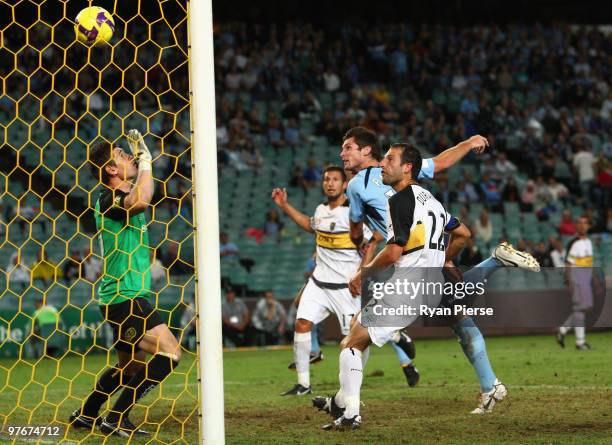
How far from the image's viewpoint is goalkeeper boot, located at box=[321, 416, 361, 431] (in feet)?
26.8

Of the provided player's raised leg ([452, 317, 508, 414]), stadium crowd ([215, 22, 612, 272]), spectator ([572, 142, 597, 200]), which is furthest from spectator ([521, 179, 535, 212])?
player's raised leg ([452, 317, 508, 414])

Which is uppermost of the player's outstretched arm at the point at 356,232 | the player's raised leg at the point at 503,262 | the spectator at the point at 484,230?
the spectator at the point at 484,230

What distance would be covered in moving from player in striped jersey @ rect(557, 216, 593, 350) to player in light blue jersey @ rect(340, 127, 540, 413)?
719 centimetres

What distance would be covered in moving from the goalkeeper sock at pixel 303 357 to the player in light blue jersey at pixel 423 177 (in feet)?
5.47

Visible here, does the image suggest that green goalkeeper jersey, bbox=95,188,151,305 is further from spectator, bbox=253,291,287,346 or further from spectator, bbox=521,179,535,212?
spectator, bbox=521,179,535,212

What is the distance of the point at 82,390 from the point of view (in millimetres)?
12336

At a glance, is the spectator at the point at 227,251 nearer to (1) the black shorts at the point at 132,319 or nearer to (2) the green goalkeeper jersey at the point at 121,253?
(2) the green goalkeeper jersey at the point at 121,253

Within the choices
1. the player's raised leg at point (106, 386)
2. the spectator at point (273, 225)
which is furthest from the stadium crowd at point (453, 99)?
the player's raised leg at point (106, 386)

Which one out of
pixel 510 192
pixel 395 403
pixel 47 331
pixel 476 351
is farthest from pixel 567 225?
pixel 476 351

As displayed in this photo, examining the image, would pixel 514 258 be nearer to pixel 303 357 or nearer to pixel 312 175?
pixel 303 357

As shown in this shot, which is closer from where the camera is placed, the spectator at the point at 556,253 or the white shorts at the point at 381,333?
the white shorts at the point at 381,333

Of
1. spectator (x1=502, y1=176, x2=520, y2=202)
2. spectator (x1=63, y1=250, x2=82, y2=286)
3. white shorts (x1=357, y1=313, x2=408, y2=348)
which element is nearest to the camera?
white shorts (x1=357, y1=313, x2=408, y2=348)

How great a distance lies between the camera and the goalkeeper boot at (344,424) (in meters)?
8.16

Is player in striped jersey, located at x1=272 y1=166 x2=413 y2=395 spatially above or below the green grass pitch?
A: above
